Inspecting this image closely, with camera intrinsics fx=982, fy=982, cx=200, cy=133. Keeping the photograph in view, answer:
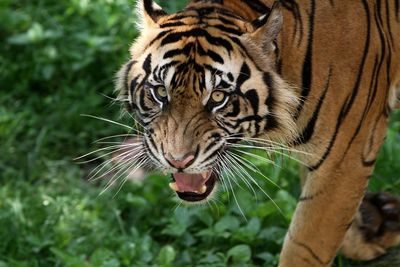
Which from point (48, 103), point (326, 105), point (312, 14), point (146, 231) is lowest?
point (146, 231)

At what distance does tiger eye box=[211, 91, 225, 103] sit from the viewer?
11.3 ft

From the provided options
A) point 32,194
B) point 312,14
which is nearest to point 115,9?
point 32,194

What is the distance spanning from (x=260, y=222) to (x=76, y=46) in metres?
2.21

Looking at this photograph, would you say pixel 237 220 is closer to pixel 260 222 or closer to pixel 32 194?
pixel 260 222

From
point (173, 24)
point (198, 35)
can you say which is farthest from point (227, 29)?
point (173, 24)

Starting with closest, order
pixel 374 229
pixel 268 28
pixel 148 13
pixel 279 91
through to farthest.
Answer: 1. pixel 268 28
2. pixel 279 91
3. pixel 148 13
4. pixel 374 229

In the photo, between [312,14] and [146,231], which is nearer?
[312,14]

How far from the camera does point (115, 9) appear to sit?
6.23 metres

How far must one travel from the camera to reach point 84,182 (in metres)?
5.54

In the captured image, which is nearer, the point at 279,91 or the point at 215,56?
the point at 215,56

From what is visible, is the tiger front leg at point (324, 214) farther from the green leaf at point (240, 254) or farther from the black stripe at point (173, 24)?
the black stripe at point (173, 24)

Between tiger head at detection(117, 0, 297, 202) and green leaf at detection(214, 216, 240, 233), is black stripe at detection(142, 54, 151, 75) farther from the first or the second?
green leaf at detection(214, 216, 240, 233)

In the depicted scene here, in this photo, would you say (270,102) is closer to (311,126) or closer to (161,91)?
(311,126)

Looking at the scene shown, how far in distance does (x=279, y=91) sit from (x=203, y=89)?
33 centimetres
